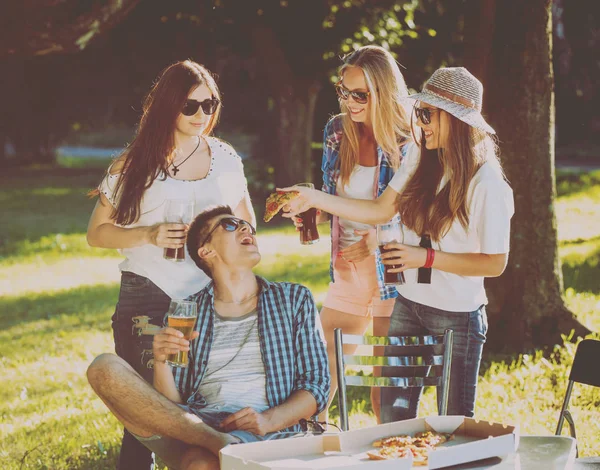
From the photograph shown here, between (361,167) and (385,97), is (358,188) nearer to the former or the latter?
(361,167)

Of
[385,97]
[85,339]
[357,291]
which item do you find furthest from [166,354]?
[85,339]

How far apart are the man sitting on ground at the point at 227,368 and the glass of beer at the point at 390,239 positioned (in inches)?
14.6

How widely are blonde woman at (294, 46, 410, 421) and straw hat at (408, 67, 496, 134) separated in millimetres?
525

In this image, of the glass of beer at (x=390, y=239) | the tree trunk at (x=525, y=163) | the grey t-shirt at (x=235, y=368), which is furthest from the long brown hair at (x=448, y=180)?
the tree trunk at (x=525, y=163)

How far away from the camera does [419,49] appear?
61.7 ft

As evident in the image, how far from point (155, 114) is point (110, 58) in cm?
2034

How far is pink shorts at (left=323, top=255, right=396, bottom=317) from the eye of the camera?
5.00 meters

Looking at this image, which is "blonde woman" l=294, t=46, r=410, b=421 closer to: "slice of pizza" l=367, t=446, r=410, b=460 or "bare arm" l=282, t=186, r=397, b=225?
"bare arm" l=282, t=186, r=397, b=225

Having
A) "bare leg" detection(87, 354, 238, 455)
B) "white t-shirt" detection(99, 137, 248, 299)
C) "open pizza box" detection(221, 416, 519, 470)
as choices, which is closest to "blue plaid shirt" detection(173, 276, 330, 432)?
"white t-shirt" detection(99, 137, 248, 299)

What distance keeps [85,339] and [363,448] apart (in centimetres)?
691

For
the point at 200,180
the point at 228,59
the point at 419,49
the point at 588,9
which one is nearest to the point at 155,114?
the point at 200,180

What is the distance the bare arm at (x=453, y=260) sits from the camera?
4020 mm

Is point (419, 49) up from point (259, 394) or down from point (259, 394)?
up

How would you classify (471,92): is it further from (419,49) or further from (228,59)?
(228,59)
